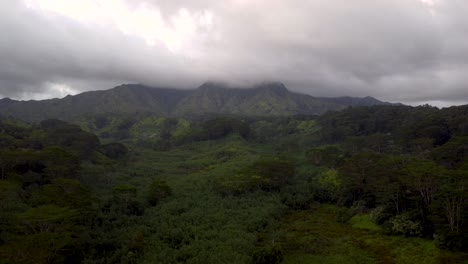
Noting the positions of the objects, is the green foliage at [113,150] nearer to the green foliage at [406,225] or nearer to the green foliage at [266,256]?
the green foliage at [266,256]

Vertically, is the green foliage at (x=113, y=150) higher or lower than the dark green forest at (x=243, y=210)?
higher

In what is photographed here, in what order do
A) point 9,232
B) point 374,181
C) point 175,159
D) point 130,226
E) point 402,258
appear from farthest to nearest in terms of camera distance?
point 175,159
point 374,181
point 130,226
point 402,258
point 9,232

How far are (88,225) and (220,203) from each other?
65.0 ft

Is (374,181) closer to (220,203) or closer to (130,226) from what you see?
(220,203)

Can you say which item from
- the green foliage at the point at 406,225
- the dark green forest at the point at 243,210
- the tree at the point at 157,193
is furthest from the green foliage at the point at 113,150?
the green foliage at the point at 406,225

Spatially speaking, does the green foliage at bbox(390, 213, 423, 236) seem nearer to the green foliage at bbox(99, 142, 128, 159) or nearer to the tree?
the tree

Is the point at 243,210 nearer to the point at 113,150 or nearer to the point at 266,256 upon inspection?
the point at 266,256

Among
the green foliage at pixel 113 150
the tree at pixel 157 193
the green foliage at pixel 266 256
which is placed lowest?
the green foliage at pixel 266 256

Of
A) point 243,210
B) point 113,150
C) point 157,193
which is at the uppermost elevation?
point 113,150

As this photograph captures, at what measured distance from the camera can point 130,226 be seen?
40531mm

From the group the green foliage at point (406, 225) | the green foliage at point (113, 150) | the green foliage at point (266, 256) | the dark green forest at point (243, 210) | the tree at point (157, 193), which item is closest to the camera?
the green foliage at point (266, 256)

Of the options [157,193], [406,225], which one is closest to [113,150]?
[157,193]

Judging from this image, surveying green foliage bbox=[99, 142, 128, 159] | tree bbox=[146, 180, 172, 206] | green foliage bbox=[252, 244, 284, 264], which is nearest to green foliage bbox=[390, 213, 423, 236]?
green foliage bbox=[252, 244, 284, 264]

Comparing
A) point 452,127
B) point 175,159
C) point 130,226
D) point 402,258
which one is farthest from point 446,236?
point 175,159
